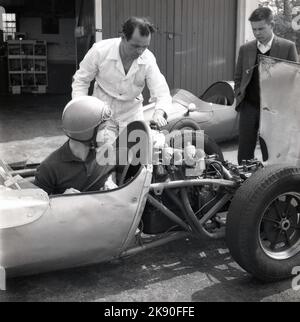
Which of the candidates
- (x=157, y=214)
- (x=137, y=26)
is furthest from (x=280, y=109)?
(x=157, y=214)

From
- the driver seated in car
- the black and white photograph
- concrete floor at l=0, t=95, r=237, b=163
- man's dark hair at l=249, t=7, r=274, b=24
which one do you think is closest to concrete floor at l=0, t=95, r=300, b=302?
the black and white photograph

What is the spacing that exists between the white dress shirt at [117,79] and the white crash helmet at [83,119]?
1113 mm

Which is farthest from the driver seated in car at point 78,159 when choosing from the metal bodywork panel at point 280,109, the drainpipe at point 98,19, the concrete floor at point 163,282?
the drainpipe at point 98,19

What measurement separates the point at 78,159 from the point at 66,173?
0.12 meters

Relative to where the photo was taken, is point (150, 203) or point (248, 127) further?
point (248, 127)

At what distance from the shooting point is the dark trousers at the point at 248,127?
16.4ft

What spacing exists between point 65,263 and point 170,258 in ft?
3.28

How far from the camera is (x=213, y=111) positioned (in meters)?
7.50

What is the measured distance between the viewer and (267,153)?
4.57m

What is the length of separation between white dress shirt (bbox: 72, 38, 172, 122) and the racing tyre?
1.28 m

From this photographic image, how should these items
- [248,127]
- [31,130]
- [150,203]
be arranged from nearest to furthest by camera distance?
[150,203]
[248,127]
[31,130]

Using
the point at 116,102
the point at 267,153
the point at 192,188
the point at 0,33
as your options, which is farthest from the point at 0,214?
the point at 0,33

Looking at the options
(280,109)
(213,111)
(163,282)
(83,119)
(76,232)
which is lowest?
(163,282)

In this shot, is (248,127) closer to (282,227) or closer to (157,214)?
(282,227)
